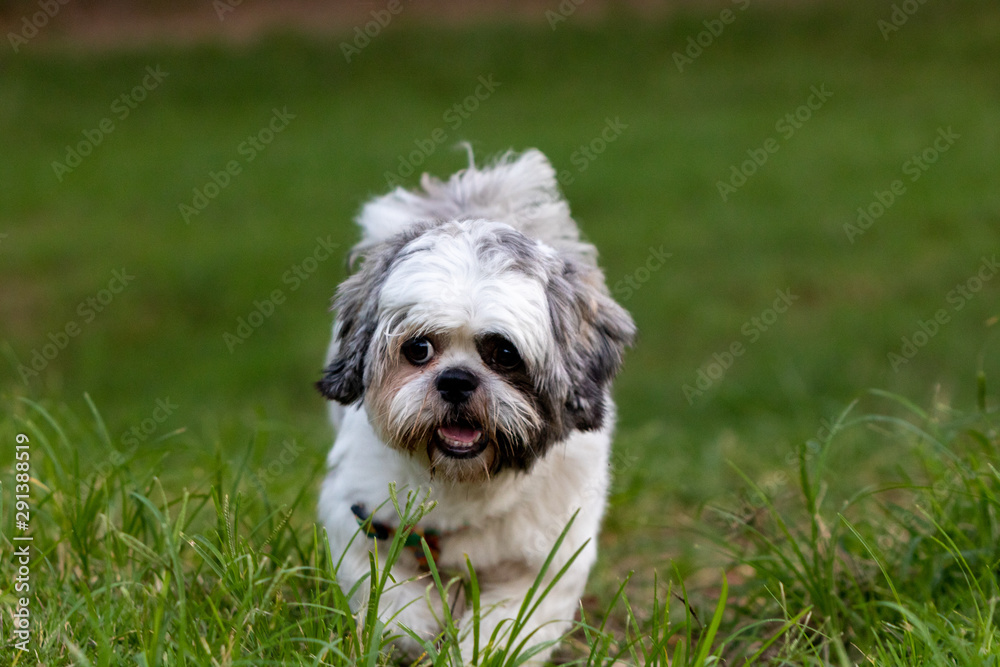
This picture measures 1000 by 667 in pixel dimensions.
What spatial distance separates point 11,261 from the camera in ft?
34.9

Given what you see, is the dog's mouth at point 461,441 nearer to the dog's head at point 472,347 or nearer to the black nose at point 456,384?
the dog's head at point 472,347

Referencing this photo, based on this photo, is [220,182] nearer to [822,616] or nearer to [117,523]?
[117,523]

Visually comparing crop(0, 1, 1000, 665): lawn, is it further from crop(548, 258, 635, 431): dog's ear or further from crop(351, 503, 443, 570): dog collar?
crop(548, 258, 635, 431): dog's ear

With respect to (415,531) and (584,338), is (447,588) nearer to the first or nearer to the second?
(415,531)

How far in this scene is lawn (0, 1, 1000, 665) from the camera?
11.3ft

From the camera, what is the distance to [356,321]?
3393 mm

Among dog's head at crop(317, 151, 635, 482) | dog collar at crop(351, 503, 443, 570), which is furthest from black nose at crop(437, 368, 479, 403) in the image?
dog collar at crop(351, 503, 443, 570)

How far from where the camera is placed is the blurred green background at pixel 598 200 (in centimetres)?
850

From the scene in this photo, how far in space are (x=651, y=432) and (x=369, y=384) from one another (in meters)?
3.19

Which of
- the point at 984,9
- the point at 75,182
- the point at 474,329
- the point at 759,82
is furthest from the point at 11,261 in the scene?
the point at 984,9

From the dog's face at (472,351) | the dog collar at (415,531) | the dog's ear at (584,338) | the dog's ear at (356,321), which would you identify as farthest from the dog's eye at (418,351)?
the dog collar at (415,531)

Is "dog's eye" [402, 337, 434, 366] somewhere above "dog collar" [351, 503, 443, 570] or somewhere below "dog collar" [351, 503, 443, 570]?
above

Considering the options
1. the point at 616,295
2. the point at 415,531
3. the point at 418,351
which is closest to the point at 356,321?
the point at 418,351

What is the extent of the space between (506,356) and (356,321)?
20.3 inches
